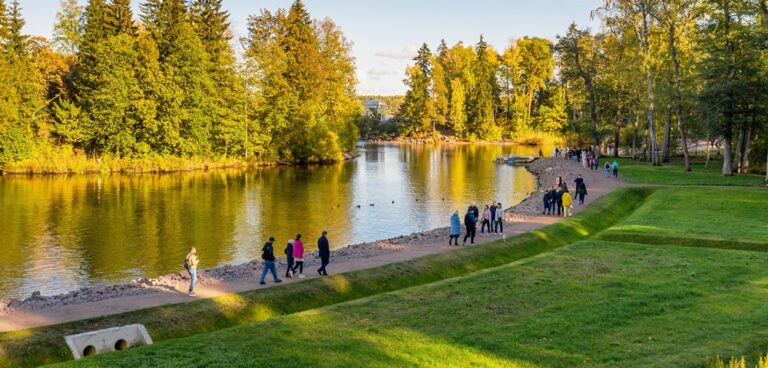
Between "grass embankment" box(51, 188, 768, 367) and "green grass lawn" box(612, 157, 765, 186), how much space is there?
28.9 meters

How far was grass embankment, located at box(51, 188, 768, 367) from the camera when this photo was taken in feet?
46.1

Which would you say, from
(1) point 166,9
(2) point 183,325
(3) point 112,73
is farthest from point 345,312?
(1) point 166,9

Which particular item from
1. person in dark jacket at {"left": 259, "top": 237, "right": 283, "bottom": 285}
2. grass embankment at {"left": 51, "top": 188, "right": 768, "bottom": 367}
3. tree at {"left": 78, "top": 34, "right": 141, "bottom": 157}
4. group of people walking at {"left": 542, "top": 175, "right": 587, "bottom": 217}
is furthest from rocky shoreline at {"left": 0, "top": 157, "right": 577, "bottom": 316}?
tree at {"left": 78, "top": 34, "right": 141, "bottom": 157}

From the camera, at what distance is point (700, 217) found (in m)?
35.4

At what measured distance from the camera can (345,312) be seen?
18281mm

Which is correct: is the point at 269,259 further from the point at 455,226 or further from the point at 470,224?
the point at 470,224

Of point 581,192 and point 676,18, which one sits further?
point 676,18

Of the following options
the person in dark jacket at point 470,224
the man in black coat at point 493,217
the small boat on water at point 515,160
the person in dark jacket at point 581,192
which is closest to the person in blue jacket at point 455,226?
the person in dark jacket at point 470,224

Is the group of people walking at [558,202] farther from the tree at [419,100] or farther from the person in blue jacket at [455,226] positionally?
the tree at [419,100]

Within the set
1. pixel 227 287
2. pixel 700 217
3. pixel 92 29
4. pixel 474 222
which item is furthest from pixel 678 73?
pixel 92 29

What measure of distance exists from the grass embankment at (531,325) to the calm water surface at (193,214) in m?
13.7

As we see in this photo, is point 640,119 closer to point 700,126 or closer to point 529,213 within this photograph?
point 700,126

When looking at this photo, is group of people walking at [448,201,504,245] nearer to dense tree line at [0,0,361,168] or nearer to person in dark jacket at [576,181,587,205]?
person in dark jacket at [576,181,587,205]

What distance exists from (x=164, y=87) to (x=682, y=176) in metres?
63.0
